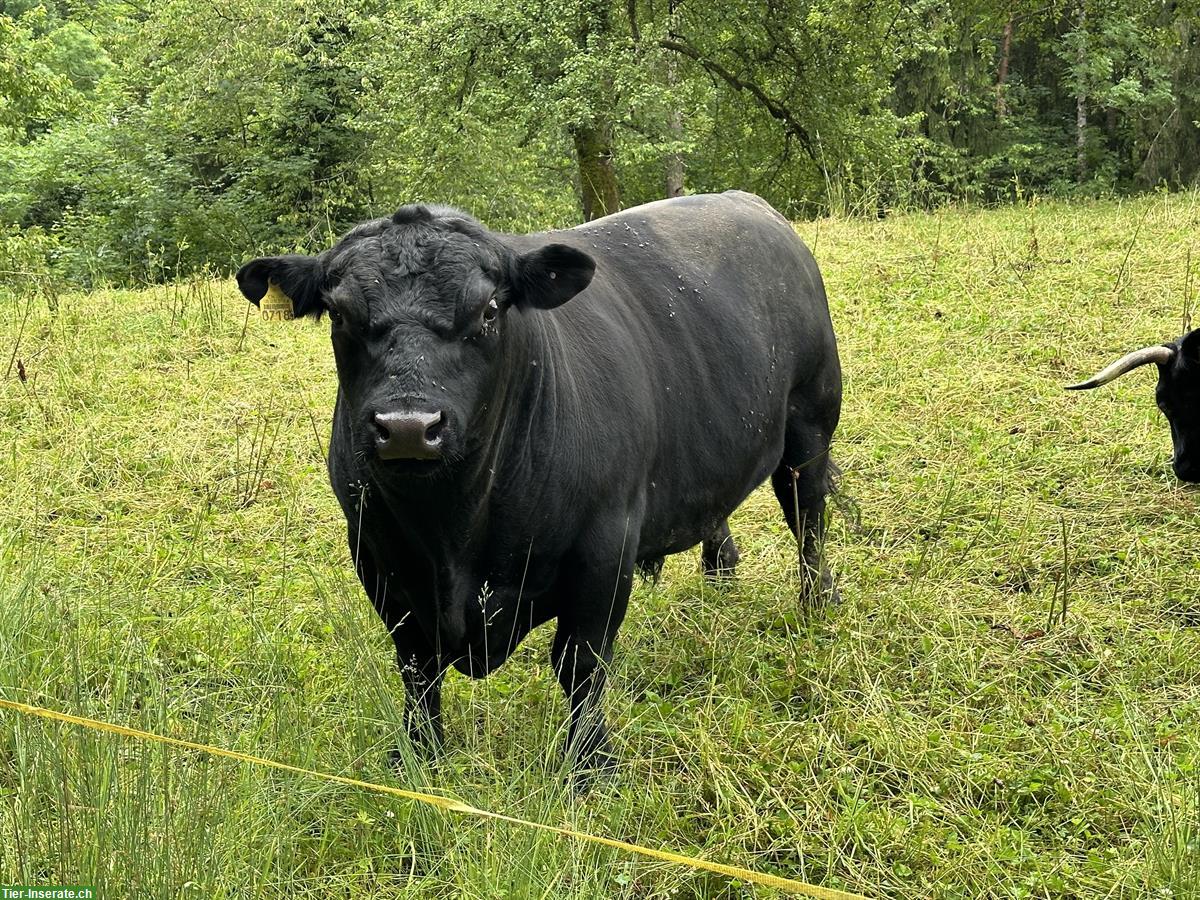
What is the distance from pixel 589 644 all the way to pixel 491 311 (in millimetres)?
1252

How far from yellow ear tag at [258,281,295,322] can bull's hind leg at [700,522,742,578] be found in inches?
110

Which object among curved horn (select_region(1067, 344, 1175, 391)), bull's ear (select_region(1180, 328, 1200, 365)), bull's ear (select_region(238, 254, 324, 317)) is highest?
→ bull's ear (select_region(238, 254, 324, 317))

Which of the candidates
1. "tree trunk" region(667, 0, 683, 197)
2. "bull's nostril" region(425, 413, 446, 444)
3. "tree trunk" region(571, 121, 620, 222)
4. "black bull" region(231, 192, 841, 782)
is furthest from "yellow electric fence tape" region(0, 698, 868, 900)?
"tree trunk" region(571, 121, 620, 222)

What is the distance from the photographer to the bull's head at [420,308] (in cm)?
312

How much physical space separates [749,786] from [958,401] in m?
4.81

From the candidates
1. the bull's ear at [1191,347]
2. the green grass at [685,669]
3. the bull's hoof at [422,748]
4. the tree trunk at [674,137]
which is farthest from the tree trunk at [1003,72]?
the bull's hoof at [422,748]

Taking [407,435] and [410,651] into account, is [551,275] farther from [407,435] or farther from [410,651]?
[410,651]

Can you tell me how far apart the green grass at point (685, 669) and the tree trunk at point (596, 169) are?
32.2 ft

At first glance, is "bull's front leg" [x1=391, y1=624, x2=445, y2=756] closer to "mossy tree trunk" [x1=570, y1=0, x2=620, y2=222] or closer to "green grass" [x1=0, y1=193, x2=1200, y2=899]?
"green grass" [x1=0, y1=193, x2=1200, y2=899]

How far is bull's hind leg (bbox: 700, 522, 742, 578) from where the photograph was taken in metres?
5.92

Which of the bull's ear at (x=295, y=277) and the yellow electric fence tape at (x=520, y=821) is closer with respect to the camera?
the yellow electric fence tape at (x=520, y=821)

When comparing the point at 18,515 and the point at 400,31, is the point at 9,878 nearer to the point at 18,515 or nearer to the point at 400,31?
the point at 18,515

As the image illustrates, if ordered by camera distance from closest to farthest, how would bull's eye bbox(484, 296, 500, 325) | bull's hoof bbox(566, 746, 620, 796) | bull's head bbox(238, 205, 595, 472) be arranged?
bull's head bbox(238, 205, 595, 472) → bull's eye bbox(484, 296, 500, 325) → bull's hoof bbox(566, 746, 620, 796)

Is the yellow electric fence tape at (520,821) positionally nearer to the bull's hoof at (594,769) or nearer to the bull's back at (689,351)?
the bull's hoof at (594,769)
